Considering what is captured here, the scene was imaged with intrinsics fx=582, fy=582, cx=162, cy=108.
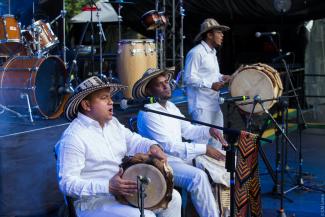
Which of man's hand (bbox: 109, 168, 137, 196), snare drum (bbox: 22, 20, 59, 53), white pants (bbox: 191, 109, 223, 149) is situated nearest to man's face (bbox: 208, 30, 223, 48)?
white pants (bbox: 191, 109, 223, 149)

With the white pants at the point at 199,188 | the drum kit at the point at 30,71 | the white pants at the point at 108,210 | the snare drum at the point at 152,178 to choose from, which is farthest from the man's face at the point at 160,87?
the drum kit at the point at 30,71

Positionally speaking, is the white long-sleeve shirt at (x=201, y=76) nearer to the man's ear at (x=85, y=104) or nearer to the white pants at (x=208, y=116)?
the white pants at (x=208, y=116)

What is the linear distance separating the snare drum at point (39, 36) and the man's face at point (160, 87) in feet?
18.4

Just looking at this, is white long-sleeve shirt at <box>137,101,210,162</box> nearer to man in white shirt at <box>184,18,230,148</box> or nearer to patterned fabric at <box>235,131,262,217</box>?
patterned fabric at <box>235,131,262,217</box>

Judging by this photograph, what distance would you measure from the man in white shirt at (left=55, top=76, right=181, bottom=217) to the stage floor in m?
1.34

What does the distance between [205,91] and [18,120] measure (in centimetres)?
336

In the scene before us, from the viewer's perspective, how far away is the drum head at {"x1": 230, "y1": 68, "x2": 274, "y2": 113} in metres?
7.04

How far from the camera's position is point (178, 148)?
4746 mm

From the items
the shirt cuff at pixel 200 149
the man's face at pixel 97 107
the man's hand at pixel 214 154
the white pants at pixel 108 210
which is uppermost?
the man's face at pixel 97 107

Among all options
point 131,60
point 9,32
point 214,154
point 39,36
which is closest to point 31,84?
point 9,32

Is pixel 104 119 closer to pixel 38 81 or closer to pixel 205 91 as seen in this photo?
pixel 205 91

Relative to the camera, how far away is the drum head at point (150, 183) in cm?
363

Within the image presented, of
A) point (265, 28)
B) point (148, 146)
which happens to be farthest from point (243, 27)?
point (148, 146)

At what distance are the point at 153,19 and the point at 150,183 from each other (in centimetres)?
799
